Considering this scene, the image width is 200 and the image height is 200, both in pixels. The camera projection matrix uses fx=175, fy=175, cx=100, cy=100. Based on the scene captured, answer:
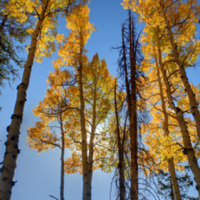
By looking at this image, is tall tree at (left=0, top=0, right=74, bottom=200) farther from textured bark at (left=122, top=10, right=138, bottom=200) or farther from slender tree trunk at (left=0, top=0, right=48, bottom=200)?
textured bark at (left=122, top=10, right=138, bottom=200)

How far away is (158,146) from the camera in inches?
205

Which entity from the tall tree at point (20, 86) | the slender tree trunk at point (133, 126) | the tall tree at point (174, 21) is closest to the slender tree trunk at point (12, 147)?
the tall tree at point (20, 86)

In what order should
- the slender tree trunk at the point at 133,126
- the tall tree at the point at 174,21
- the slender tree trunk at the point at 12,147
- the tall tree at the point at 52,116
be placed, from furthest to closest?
the tall tree at the point at 52,116, the tall tree at the point at 174,21, the slender tree trunk at the point at 12,147, the slender tree trunk at the point at 133,126

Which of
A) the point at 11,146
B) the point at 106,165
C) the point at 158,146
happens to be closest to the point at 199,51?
the point at 158,146

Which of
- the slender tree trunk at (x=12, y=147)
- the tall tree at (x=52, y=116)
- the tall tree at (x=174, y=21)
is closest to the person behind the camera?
the slender tree trunk at (x=12, y=147)

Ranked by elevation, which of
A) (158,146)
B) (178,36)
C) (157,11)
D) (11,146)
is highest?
(157,11)

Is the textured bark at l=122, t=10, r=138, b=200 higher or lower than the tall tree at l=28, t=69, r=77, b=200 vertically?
lower

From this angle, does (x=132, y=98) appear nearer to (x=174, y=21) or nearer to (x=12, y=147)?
(x=12, y=147)

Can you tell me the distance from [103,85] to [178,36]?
3.87 meters

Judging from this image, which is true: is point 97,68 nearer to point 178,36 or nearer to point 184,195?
point 178,36

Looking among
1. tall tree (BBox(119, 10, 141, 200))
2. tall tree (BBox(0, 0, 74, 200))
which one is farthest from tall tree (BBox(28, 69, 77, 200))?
tall tree (BBox(119, 10, 141, 200))

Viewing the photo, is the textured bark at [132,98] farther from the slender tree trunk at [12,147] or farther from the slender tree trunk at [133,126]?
the slender tree trunk at [12,147]

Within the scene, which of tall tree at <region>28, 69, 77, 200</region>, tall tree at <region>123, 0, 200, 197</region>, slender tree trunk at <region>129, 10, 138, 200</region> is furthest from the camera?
tall tree at <region>28, 69, 77, 200</region>

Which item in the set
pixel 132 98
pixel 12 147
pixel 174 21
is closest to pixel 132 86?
pixel 132 98
